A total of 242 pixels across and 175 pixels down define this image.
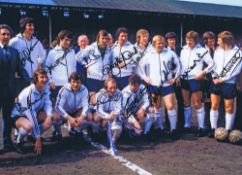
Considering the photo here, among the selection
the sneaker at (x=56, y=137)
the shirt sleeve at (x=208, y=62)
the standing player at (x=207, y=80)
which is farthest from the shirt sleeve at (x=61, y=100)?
the standing player at (x=207, y=80)

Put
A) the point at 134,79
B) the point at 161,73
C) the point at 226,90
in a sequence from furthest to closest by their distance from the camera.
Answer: the point at 161,73 → the point at 134,79 → the point at 226,90

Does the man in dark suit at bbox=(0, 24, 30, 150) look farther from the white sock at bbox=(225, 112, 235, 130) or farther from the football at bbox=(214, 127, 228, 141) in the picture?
the white sock at bbox=(225, 112, 235, 130)

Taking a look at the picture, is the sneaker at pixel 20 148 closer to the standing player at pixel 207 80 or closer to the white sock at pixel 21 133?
the white sock at pixel 21 133

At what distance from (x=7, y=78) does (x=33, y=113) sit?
0.71 meters

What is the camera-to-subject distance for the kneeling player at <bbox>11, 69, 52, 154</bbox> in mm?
5699

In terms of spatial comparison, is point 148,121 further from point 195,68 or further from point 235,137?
point 235,137

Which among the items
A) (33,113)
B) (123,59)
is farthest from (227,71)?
(33,113)

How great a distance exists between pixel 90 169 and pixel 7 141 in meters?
1.73

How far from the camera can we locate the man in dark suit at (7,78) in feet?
18.9

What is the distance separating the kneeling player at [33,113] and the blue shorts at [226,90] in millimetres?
3050

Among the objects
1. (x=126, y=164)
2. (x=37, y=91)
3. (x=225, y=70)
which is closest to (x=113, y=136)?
(x=126, y=164)

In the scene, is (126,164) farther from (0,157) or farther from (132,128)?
(0,157)

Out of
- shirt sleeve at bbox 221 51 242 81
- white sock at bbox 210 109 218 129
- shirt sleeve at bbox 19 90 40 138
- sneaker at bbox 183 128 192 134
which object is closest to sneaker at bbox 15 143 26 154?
shirt sleeve at bbox 19 90 40 138

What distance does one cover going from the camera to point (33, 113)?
18.9 ft
